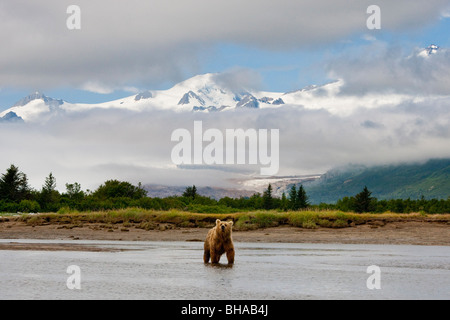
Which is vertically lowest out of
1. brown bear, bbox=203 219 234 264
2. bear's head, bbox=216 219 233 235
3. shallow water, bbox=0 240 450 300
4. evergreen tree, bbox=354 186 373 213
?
shallow water, bbox=0 240 450 300

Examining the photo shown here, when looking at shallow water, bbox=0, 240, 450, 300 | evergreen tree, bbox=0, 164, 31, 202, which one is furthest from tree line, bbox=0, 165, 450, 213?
shallow water, bbox=0, 240, 450, 300

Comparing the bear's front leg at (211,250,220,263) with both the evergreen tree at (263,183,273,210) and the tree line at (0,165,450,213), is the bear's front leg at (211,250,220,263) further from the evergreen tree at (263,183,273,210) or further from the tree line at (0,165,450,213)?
the evergreen tree at (263,183,273,210)

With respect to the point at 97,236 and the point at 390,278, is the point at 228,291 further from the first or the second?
the point at 97,236

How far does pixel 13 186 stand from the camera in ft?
349

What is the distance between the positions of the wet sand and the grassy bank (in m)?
0.95

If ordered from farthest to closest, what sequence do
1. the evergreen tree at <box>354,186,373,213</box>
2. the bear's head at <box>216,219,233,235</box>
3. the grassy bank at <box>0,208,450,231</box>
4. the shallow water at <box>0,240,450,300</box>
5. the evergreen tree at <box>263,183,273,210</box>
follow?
the evergreen tree at <box>263,183,273,210</box> → the evergreen tree at <box>354,186,373,213</box> → the grassy bank at <box>0,208,450,231</box> → the bear's head at <box>216,219,233,235</box> → the shallow water at <box>0,240,450,300</box>

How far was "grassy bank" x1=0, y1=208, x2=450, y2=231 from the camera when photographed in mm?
52041

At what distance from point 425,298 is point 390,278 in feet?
14.2

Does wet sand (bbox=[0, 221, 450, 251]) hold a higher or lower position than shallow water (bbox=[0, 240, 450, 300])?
higher

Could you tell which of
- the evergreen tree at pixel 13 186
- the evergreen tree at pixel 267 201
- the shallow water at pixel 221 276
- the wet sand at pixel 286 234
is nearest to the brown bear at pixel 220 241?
the shallow water at pixel 221 276

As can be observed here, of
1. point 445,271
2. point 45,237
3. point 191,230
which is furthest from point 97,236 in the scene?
point 445,271

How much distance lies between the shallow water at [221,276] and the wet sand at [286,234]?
12.5 m

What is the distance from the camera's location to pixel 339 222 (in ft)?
169

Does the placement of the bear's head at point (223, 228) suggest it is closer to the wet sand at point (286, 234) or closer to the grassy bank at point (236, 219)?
the wet sand at point (286, 234)
